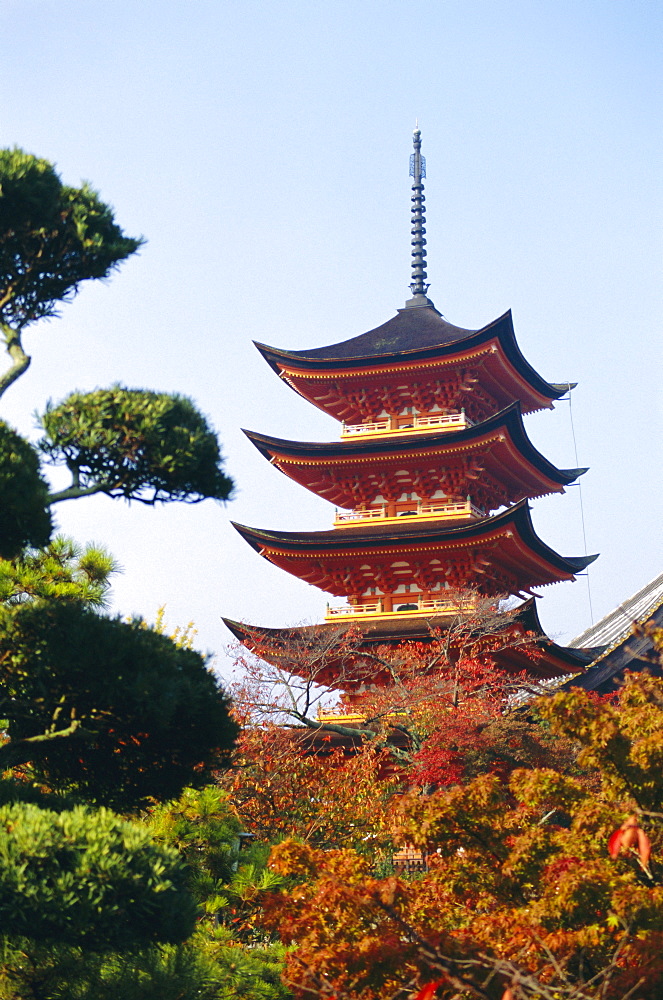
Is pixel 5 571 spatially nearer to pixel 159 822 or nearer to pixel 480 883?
pixel 159 822

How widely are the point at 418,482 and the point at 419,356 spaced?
129 inches

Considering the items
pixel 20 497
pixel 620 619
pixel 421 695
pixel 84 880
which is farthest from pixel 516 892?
pixel 620 619

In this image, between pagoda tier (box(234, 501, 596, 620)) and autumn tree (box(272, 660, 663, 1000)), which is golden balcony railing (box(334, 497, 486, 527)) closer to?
pagoda tier (box(234, 501, 596, 620))

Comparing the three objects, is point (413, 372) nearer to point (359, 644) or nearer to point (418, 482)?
point (418, 482)

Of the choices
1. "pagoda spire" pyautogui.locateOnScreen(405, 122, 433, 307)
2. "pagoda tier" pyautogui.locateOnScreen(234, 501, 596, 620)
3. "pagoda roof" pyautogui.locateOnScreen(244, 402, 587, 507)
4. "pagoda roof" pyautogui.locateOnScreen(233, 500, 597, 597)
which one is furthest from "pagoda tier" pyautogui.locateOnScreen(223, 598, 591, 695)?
"pagoda spire" pyautogui.locateOnScreen(405, 122, 433, 307)

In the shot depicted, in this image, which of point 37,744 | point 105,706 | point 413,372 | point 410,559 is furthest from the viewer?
point 413,372

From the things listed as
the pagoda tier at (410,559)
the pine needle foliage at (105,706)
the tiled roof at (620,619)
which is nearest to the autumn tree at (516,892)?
the pine needle foliage at (105,706)

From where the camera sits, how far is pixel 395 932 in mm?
9680

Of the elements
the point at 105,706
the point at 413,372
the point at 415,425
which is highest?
the point at 413,372

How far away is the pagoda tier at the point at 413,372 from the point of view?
28953 mm

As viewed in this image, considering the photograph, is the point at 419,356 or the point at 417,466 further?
the point at 419,356

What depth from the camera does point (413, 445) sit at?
27594 millimetres

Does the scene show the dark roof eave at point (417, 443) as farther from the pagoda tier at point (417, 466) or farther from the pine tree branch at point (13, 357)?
the pine tree branch at point (13, 357)

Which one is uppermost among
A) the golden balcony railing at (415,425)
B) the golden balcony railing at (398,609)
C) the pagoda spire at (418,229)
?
the pagoda spire at (418,229)
